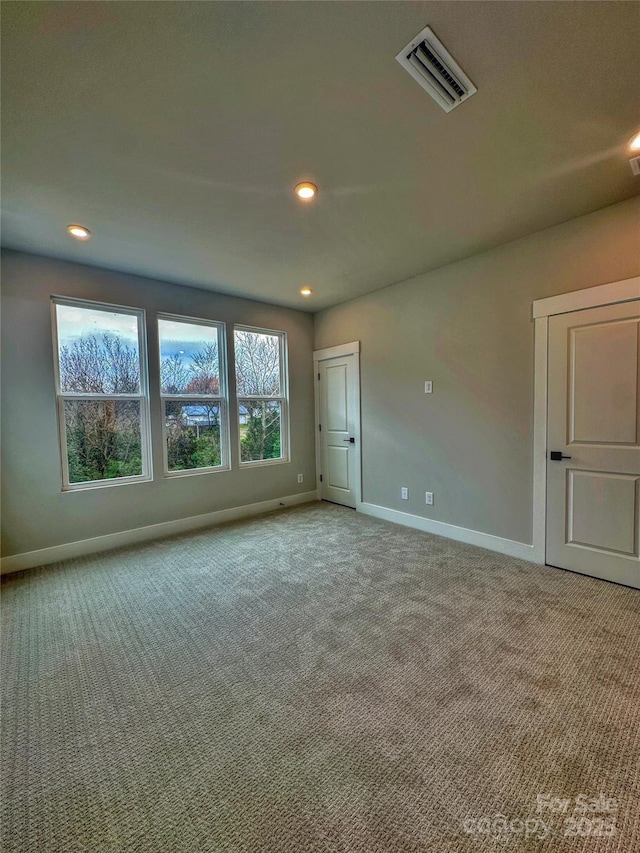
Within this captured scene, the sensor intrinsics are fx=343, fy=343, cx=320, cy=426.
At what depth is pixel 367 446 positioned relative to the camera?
424 centimetres

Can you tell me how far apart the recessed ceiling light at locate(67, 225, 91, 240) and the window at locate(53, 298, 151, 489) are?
70cm

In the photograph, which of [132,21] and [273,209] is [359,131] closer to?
[273,209]

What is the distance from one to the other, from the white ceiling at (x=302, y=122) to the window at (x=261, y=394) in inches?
62.9

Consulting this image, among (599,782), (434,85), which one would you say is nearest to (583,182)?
(434,85)

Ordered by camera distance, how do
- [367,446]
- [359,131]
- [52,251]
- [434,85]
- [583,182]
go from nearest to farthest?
1. [434,85]
2. [359,131]
3. [583,182]
4. [52,251]
5. [367,446]

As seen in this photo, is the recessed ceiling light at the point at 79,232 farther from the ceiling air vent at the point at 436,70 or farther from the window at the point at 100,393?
the ceiling air vent at the point at 436,70

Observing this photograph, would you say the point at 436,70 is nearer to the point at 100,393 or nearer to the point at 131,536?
the point at 100,393

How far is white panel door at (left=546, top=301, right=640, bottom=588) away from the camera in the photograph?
2.38 m

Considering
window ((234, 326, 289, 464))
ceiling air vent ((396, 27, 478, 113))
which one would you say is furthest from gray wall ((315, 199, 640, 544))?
ceiling air vent ((396, 27, 478, 113))

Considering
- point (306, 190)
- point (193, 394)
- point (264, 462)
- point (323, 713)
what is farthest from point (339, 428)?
point (323, 713)

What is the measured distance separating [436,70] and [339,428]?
3.56 metres

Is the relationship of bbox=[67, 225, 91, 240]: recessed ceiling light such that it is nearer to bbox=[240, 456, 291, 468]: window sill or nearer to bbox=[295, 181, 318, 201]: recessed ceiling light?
bbox=[295, 181, 318, 201]: recessed ceiling light

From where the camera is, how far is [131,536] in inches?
137

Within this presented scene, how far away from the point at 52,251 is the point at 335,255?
2.43 meters
